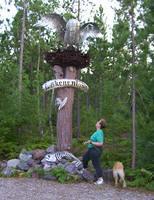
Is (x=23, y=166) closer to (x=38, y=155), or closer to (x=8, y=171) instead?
(x=8, y=171)

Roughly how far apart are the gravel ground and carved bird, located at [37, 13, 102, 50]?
512 cm

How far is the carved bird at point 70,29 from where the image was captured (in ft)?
44.6

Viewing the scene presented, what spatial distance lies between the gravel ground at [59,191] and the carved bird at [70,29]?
512 cm

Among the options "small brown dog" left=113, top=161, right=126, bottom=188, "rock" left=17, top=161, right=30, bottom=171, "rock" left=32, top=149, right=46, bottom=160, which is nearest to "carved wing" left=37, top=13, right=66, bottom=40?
"rock" left=32, top=149, right=46, bottom=160

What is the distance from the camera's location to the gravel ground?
8.58 metres

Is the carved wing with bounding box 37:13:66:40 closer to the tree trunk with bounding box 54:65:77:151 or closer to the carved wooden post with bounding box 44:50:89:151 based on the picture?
the carved wooden post with bounding box 44:50:89:151

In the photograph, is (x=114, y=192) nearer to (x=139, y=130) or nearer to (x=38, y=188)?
(x=38, y=188)

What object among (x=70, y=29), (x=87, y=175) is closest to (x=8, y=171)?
(x=87, y=175)

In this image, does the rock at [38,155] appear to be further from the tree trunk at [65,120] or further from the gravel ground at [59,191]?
the gravel ground at [59,191]

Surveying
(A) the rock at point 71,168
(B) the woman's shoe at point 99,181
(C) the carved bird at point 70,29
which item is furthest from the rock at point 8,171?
(C) the carved bird at point 70,29

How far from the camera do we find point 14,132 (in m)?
15.8

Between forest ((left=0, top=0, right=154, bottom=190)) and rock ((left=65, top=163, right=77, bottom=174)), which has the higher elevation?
forest ((left=0, top=0, right=154, bottom=190))

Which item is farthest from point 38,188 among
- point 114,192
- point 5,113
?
point 5,113

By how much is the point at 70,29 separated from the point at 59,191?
20.3 ft
